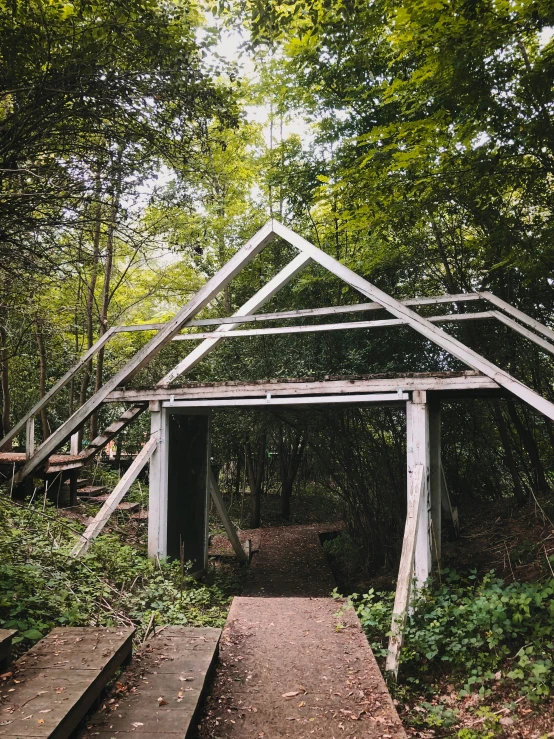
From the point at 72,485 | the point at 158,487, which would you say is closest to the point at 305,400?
the point at 158,487

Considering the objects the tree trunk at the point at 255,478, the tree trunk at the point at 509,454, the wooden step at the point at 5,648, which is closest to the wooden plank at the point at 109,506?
the wooden step at the point at 5,648

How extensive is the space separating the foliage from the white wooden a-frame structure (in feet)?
1.12

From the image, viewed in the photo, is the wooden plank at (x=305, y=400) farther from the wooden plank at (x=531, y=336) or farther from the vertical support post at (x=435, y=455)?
the wooden plank at (x=531, y=336)

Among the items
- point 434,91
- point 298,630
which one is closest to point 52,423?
point 298,630

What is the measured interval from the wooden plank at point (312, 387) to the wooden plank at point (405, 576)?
957 mm

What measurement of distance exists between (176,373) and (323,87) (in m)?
5.65

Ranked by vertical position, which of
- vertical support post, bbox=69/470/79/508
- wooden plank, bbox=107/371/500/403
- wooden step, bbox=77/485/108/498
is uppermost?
wooden plank, bbox=107/371/500/403

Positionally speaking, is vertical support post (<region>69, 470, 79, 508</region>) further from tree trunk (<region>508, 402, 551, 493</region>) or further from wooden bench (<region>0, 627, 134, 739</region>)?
tree trunk (<region>508, 402, 551, 493</region>)

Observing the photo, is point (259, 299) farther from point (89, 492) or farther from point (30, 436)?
point (89, 492)

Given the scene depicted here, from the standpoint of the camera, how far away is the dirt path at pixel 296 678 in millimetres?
3100

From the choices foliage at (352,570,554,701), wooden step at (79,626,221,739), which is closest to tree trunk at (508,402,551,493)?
foliage at (352,570,554,701)

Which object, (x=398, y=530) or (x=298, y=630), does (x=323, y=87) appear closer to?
(x=398, y=530)

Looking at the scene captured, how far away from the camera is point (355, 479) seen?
9.39 metres

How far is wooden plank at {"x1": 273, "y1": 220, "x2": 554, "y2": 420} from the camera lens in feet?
16.8
